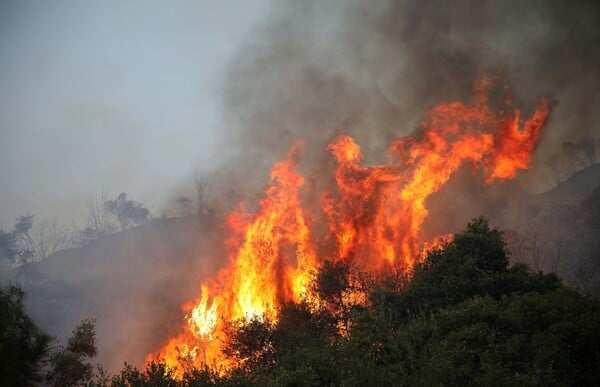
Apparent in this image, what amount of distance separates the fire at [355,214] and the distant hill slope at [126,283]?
1296 inches

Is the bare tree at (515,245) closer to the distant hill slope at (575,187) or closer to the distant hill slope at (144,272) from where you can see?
the distant hill slope at (144,272)

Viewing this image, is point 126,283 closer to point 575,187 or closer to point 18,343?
point 18,343

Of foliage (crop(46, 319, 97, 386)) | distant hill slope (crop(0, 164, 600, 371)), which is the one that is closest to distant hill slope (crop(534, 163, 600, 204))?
distant hill slope (crop(0, 164, 600, 371))

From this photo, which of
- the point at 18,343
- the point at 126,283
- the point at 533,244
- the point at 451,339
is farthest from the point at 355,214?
the point at 126,283

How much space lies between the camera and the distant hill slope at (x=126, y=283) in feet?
276

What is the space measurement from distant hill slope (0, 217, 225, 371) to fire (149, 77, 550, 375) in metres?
32.9

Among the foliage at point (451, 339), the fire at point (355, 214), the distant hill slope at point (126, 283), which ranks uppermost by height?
the distant hill slope at point (126, 283)

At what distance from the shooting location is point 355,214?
164 feet

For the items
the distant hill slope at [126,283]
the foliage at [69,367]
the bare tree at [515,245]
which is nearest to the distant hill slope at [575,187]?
the bare tree at [515,245]

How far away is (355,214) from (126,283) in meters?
82.4

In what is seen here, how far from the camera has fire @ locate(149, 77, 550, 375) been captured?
48656mm

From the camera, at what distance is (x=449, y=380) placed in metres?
18.8

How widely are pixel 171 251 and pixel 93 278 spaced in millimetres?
23674

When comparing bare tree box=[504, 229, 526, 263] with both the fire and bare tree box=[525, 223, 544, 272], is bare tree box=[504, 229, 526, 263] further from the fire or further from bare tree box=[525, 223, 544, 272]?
the fire
